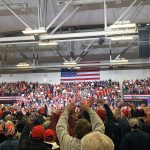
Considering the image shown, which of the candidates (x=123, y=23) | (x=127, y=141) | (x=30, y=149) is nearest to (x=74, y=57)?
(x=123, y=23)

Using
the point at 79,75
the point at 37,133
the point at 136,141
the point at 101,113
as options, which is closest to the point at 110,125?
the point at 101,113

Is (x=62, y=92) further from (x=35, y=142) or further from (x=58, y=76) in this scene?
(x=35, y=142)

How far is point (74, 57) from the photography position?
17609mm

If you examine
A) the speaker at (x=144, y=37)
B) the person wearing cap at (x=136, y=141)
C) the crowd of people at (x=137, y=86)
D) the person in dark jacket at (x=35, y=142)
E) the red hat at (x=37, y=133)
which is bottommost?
the person wearing cap at (x=136, y=141)

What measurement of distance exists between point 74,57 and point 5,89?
5.16 metres

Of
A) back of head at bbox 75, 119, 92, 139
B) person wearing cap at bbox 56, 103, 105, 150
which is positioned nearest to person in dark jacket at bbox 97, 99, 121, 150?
person wearing cap at bbox 56, 103, 105, 150

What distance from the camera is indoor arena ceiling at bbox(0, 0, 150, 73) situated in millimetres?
10211

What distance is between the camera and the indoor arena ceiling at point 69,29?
33.5 feet

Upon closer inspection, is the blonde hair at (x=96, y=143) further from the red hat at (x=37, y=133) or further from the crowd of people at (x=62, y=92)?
the crowd of people at (x=62, y=92)

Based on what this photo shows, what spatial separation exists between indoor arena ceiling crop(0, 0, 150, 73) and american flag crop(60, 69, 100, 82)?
686 millimetres

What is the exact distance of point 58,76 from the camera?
64.2ft

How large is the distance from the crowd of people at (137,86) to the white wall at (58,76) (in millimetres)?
588

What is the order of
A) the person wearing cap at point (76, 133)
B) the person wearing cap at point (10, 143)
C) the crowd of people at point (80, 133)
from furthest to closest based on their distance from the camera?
the person wearing cap at point (10, 143) < the person wearing cap at point (76, 133) < the crowd of people at point (80, 133)

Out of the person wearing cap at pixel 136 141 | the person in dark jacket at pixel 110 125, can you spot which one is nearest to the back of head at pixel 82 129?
the person wearing cap at pixel 136 141
